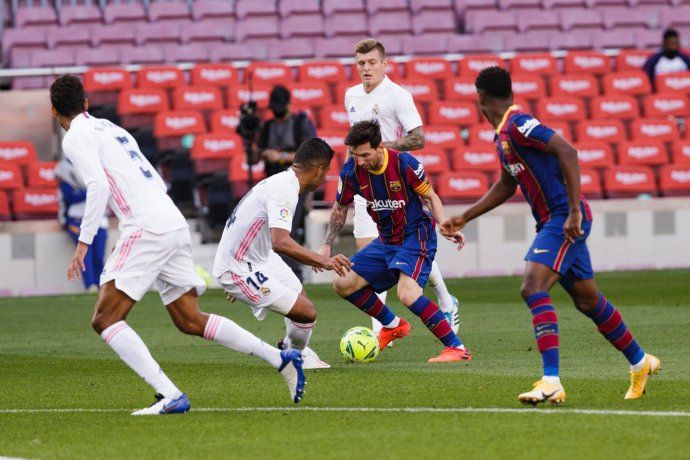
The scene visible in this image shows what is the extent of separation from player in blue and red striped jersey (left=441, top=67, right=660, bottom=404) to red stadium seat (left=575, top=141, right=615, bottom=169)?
44.2 ft

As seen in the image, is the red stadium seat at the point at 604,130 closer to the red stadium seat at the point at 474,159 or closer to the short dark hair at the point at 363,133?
the red stadium seat at the point at 474,159

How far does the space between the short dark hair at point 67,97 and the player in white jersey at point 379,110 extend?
3.89 m

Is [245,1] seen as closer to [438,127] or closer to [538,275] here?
[438,127]

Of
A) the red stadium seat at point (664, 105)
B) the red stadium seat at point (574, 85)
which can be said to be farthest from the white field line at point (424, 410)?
the red stadium seat at point (664, 105)

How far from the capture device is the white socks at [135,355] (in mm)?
8039

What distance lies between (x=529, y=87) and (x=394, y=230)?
41.9 feet

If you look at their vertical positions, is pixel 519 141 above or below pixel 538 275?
above

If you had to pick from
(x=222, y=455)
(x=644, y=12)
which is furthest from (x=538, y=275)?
(x=644, y=12)

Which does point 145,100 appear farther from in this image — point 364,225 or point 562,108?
point 364,225

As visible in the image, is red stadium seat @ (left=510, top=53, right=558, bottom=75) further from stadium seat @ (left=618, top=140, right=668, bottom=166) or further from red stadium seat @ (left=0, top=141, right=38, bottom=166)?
red stadium seat @ (left=0, top=141, right=38, bottom=166)

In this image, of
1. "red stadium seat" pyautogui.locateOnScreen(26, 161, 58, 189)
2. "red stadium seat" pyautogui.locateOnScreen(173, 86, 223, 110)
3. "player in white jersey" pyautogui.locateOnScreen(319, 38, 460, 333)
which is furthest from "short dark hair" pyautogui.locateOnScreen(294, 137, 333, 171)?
"red stadium seat" pyautogui.locateOnScreen(173, 86, 223, 110)

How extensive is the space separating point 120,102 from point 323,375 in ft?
40.0

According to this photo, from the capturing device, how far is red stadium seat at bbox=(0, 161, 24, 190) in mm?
19984

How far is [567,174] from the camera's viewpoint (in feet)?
26.0
